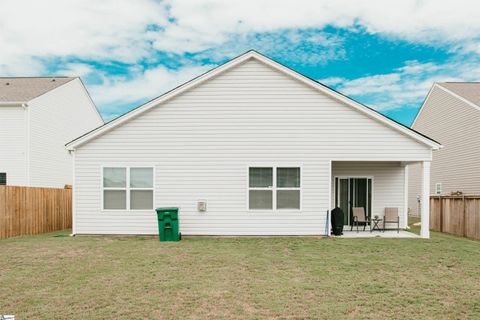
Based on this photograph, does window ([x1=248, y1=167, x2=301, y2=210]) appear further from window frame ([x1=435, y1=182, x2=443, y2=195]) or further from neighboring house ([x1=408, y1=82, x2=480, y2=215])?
window frame ([x1=435, y1=182, x2=443, y2=195])

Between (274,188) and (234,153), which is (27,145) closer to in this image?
(234,153)

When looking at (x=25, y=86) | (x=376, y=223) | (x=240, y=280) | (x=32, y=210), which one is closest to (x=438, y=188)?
(x=376, y=223)

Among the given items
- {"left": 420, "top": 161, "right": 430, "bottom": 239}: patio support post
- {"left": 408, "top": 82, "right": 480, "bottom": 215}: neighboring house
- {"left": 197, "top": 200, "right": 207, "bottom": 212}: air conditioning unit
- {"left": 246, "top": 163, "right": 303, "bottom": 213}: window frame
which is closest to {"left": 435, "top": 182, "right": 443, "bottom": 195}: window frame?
{"left": 408, "top": 82, "right": 480, "bottom": 215}: neighboring house

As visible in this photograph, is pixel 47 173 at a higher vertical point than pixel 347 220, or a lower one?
higher

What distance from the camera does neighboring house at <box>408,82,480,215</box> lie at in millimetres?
19703

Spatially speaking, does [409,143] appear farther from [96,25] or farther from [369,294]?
[96,25]

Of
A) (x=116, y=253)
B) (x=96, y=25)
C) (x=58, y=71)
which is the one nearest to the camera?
(x=116, y=253)

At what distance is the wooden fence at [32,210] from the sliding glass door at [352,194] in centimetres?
1217

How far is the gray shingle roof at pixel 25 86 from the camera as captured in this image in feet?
64.0

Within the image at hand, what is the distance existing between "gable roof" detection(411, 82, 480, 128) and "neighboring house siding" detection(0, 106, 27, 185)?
75.1 feet

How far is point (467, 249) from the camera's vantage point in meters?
11.2

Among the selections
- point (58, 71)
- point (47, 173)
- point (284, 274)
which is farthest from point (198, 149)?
point (58, 71)

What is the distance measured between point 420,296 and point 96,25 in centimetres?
1813

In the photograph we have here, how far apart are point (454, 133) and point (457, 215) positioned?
7.96 metres
